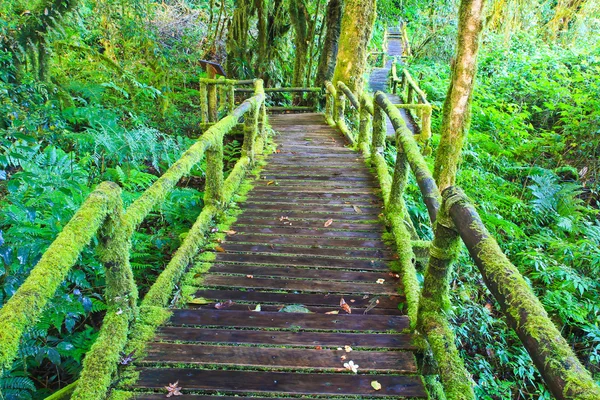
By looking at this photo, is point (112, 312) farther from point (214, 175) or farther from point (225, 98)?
point (225, 98)

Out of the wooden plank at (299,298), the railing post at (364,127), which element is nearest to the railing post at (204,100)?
the railing post at (364,127)

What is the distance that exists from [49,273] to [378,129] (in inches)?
202

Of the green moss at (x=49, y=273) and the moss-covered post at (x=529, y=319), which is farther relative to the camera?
the green moss at (x=49, y=273)

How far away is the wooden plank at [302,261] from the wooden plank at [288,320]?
32.6 inches

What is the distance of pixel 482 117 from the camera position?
13195 millimetres

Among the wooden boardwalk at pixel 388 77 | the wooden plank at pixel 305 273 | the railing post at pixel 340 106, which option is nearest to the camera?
the wooden plank at pixel 305 273

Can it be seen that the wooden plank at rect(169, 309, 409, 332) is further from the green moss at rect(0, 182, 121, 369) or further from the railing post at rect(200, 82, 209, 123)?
the railing post at rect(200, 82, 209, 123)

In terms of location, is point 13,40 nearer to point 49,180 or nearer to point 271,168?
point 49,180

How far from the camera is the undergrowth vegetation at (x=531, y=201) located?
5.27 m

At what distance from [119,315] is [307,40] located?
1311 centimetres

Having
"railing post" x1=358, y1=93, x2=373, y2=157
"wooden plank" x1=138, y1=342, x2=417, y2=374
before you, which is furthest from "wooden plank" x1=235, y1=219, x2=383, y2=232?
"railing post" x1=358, y1=93, x2=373, y2=157

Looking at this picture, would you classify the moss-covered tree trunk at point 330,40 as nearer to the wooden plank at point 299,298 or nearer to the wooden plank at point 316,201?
the wooden plank at point 316,201

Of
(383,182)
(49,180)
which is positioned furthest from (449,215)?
(49,180)

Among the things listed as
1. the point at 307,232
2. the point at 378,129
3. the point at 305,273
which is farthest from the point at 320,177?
the point at 305,273
